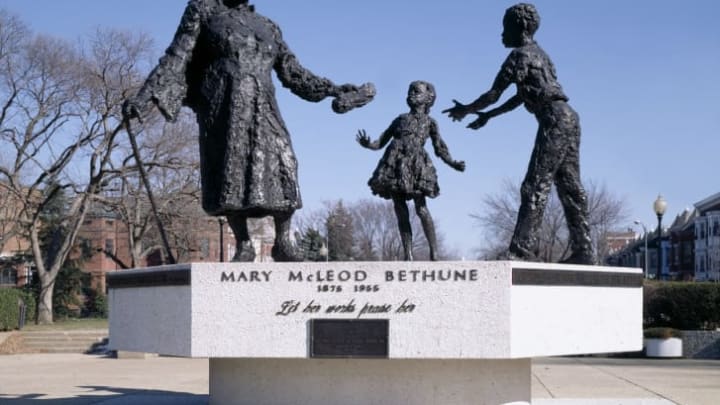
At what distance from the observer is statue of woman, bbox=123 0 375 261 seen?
8.22m

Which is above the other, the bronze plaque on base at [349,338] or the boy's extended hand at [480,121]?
the boy's extended hand at [480,121]

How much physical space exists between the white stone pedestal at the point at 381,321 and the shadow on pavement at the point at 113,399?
213 centimetres

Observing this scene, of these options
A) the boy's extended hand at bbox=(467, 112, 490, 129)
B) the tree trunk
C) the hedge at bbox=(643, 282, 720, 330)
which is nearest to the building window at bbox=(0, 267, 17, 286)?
the tree trunk

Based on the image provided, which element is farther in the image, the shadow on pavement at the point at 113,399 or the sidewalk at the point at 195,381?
the sidewalk at the point at 195,381

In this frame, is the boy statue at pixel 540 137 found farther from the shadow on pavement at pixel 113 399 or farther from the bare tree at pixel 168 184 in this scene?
the bare tree at pixel 168 184

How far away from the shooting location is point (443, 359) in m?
7.66

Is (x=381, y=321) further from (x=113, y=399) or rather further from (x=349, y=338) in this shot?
(x=113, y=399)

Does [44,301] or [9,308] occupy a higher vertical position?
[9,308]

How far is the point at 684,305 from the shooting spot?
904 inches

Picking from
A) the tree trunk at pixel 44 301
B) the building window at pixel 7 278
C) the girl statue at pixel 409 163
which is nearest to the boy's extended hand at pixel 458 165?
the girl statue at pixel 409 163

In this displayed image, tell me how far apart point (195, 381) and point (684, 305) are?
44.2ft

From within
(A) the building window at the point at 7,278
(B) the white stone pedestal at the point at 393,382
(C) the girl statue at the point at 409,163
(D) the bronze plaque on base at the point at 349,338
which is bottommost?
(A) the building window at the point at 7,278

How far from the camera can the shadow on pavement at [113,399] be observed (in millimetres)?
10039

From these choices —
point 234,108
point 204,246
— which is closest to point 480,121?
point 234,108
